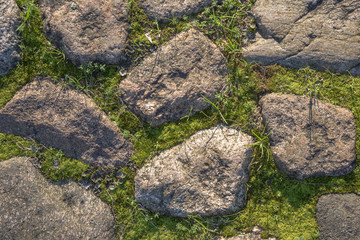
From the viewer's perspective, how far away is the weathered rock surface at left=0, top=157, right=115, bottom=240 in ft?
11.3

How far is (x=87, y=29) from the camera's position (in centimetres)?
340

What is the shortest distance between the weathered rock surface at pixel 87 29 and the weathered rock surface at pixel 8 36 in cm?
38

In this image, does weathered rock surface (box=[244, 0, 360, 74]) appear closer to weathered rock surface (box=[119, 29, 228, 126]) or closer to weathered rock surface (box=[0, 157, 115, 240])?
weathered rock surface (box=[119, 29, 228, 126])

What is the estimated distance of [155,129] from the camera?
354 centimetres

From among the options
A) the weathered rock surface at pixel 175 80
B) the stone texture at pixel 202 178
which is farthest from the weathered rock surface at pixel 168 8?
the stone texture at pixel 202 178

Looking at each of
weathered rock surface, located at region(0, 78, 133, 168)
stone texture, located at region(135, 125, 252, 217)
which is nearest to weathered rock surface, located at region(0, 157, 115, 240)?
weathered rock surface, located at region(0, 78, 133, 168)

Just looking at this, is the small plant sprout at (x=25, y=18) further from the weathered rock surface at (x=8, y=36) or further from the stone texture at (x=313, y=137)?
the stone texture at (x=313, y=137)

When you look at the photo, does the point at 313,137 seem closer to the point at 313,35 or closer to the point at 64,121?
Answer: the point at 313,35

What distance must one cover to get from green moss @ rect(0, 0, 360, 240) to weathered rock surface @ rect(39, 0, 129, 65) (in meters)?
0.13

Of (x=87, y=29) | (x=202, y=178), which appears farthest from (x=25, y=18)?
(x=202, y=178)

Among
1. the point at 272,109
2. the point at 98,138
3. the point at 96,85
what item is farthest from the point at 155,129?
the point at 272,109

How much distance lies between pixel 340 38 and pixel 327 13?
0.35m

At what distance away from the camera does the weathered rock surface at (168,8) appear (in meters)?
3.48

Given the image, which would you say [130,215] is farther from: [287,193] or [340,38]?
[340,38]
